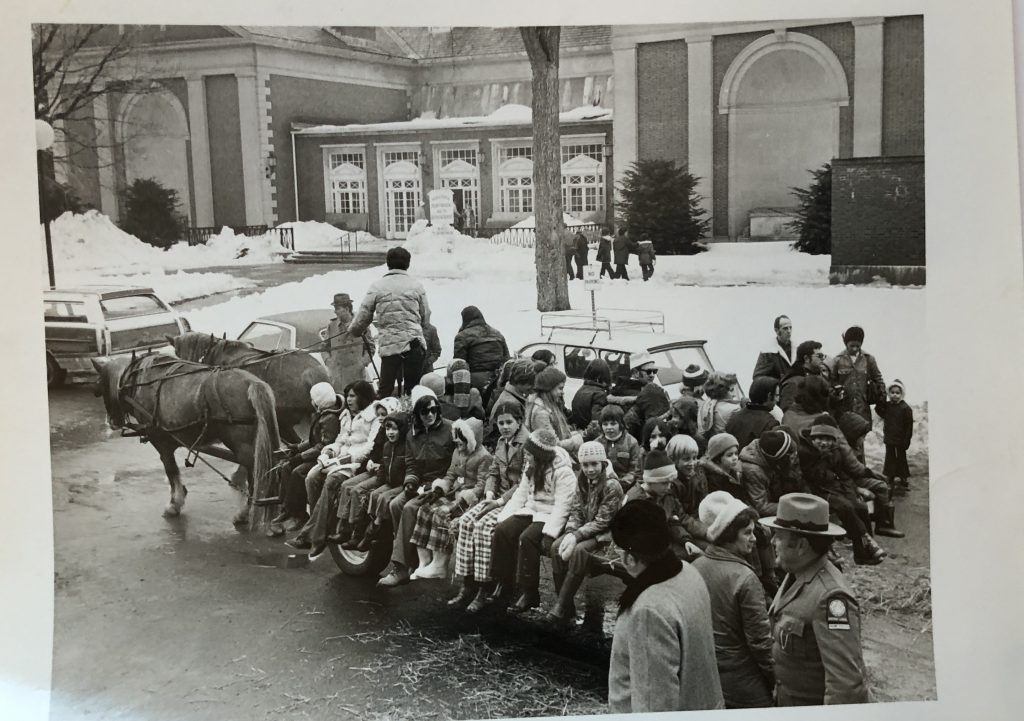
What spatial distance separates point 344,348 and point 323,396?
9.6 inches

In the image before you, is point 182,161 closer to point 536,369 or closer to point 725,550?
point 536,369

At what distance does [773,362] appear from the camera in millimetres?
4402

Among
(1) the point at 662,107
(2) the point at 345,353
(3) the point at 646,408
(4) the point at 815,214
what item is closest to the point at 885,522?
(3) the point at 646,408

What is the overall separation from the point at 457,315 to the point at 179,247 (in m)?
1.33

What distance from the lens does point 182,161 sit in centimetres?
440

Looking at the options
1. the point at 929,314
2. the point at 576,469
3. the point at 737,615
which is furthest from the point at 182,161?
the point at 929,314

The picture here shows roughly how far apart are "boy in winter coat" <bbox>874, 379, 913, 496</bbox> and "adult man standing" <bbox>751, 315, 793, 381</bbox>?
0.47m

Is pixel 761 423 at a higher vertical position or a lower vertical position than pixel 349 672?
higher

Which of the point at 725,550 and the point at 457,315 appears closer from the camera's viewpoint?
the point at 725,550

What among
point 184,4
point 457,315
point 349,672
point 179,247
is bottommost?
point 349,672

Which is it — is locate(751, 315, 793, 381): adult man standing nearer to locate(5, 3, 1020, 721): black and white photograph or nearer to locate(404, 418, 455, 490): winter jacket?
locate(5, 3, 1020, 721): black and white photograph

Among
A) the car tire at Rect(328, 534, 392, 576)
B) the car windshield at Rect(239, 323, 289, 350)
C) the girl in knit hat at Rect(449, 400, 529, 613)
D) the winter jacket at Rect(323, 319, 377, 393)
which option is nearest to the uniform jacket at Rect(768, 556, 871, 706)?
the girl in knit hat at Rect(449, 400, 529, 613)

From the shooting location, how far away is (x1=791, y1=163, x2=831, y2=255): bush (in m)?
4.43

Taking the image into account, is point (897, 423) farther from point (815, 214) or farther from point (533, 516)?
point (533, 516)
